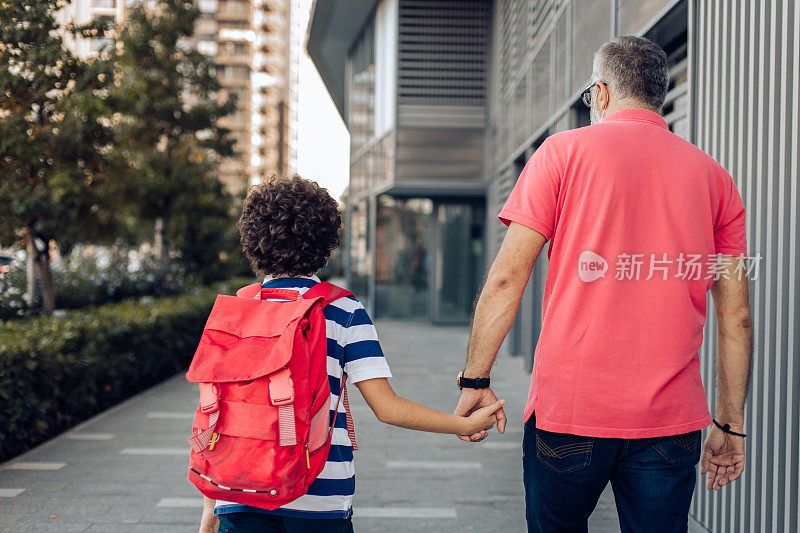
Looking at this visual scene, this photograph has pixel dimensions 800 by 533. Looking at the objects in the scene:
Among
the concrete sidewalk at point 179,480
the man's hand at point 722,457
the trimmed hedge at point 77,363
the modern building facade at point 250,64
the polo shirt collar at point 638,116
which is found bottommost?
the concrete sidewalk at point 179,480

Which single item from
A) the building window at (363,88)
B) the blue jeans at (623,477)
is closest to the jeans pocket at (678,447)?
the blue jeans at (623,477)

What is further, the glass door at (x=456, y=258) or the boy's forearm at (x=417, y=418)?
the glass door at (x=456, y=258)

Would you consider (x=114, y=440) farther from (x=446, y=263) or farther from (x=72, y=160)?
(x=446, y=263)

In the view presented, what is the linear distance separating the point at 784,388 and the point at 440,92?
1242 cm

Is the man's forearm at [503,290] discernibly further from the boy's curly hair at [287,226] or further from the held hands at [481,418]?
the boy's curly hair at [287,226]

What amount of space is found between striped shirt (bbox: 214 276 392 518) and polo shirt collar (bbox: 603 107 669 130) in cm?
82

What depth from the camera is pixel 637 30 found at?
15.8 ft

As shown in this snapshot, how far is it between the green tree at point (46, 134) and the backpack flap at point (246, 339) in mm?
5918

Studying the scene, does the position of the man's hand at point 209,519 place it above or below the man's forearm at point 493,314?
below

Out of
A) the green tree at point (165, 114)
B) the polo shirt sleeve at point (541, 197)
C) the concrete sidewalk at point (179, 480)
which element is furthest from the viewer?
the green tree at point (165, 114)

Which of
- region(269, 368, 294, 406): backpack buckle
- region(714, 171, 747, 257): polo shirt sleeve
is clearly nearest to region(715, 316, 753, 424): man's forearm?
region(714, 171, 747, 257): polo shirt sleeve

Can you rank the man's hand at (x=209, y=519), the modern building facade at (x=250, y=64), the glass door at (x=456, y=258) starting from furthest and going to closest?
the modern building facade at (x=250, y=64) → the glass door at (x=456, y=258) → the man's hand at (x=209, y=519)

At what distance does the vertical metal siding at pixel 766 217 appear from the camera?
9.47 feet

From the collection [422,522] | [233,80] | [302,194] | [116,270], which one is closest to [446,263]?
[116,270]
